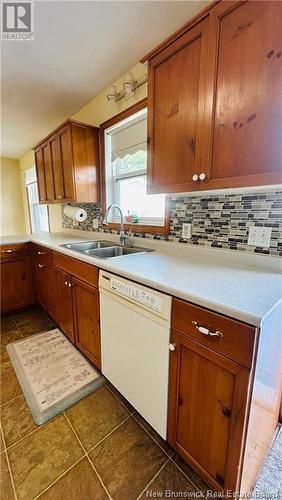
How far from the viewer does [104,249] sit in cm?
192

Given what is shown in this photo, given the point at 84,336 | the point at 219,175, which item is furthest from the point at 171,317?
the point at 84,336

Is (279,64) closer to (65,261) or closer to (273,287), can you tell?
(273,287)

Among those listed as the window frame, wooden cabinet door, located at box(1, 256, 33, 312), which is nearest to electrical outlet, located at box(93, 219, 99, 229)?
the window frame

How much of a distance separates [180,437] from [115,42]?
2.44 metres

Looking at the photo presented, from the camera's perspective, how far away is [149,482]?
38.9 inches

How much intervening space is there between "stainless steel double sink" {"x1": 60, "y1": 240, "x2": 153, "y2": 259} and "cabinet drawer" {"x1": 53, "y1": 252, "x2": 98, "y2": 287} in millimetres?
114

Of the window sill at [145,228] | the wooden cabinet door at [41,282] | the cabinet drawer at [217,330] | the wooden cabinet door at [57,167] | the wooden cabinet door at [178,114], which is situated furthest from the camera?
the wooden cabinet door at [57,167]

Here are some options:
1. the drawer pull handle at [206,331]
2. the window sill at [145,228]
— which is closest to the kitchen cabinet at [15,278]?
the window sill at [145,228]

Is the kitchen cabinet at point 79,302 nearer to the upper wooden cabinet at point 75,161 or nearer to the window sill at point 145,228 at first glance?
the window sill at point 145,228

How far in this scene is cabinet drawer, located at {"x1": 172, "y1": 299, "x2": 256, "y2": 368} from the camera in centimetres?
69

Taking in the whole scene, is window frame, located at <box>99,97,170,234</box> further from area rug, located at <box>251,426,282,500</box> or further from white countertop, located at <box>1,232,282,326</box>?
area rug, located at <box>251,426,282,500</box>

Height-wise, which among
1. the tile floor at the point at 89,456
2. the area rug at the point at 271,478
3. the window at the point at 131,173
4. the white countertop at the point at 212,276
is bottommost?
the area rug at the point at 271,478

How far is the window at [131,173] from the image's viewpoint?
1.89 meters

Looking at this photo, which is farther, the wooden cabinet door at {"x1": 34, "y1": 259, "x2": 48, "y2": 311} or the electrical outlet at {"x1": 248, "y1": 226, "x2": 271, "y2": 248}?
the wooden cabinet door at {"x1": 34, "y1": 259, "x2": 48, "y2": 311}
